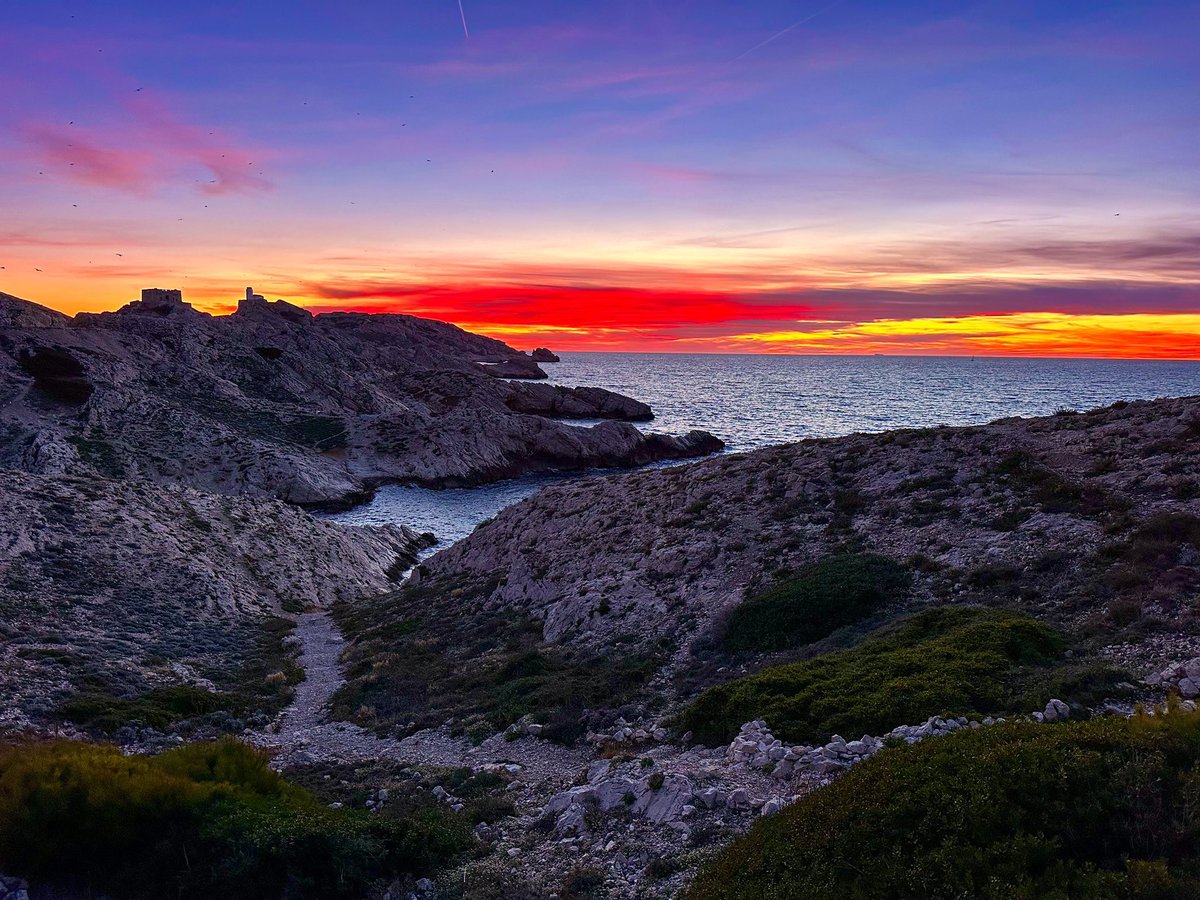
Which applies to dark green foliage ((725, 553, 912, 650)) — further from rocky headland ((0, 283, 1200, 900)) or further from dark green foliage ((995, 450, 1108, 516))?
dark green foliage ((995, 450, 1108, 516))

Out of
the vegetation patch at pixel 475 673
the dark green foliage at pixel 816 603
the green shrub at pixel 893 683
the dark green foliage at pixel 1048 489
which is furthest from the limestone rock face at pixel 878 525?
the green shrub at pixel 893 683

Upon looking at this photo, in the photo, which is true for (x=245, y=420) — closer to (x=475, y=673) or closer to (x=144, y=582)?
(x=144, y=582)

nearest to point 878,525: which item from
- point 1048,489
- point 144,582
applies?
point 1048,489

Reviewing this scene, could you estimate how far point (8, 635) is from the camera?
→ 74.6 feet

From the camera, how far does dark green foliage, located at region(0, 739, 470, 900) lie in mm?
9438

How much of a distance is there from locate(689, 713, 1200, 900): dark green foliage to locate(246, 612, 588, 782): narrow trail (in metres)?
6.27

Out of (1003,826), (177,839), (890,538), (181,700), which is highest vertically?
(1003,826)

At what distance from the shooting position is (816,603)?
19656mm

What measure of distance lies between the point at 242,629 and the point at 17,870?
21939 millimetres

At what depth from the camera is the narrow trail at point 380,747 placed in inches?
594

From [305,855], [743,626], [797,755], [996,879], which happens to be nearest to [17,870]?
[305,855]

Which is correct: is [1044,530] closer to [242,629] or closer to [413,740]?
[413,740]

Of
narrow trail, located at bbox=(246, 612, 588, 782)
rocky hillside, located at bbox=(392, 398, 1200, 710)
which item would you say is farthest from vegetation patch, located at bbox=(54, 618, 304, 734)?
rocky hillside, located at bbox=(392, 398, 1200, 710)

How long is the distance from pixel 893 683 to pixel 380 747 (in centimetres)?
1141
